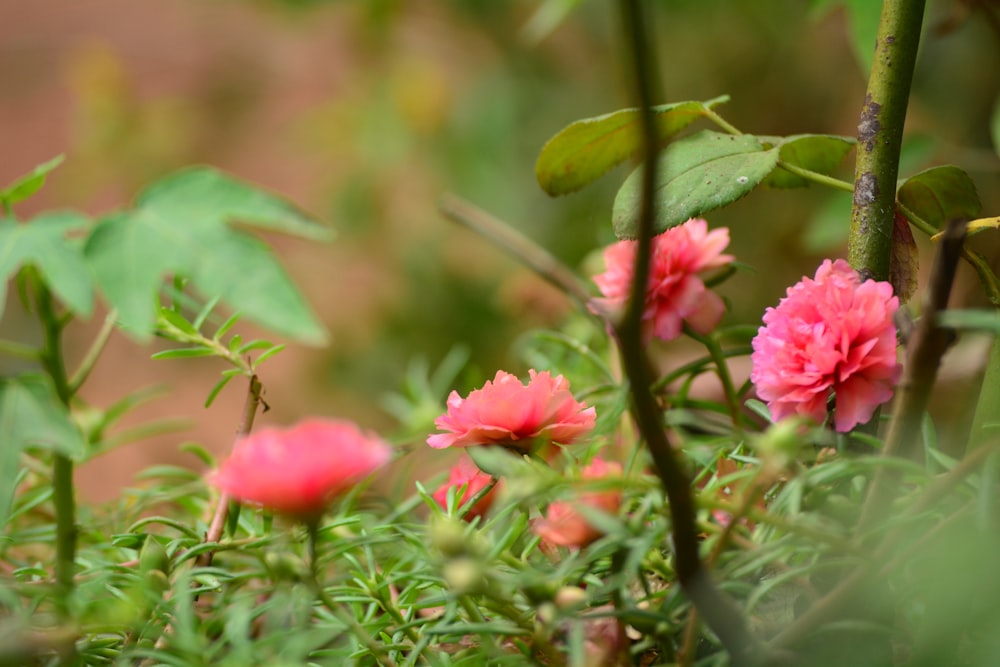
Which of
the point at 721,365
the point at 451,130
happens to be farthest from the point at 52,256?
the point at 451,130

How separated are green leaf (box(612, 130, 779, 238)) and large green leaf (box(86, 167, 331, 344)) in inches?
4.5

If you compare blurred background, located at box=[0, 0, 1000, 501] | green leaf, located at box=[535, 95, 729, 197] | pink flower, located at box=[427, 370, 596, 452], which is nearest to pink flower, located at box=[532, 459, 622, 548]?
pink flower, located at box=[427, 370, 596, 452]

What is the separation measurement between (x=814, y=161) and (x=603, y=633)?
0.64 ft

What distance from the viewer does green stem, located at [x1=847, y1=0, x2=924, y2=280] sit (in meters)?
0.30

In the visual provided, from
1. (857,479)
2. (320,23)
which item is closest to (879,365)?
(857,479)

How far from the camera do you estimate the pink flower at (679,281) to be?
34cm

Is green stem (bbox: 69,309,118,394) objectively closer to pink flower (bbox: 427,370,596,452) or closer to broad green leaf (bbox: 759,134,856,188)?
pink flower (bbox: 427,370,596,452)

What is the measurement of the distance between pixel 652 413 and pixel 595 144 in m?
0.16

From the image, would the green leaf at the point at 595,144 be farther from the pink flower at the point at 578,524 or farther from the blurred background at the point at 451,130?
the blurred background at the point at 451,130

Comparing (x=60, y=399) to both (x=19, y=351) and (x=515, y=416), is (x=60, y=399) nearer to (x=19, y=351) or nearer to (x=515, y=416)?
(x=19, y=351)

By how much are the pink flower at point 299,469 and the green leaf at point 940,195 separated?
220mm

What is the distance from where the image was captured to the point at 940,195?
321 millimetres

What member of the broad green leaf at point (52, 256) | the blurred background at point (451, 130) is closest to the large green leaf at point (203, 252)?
the broad green leaf at point (52, 256)

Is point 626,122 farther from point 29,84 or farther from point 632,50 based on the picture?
point 29,84
